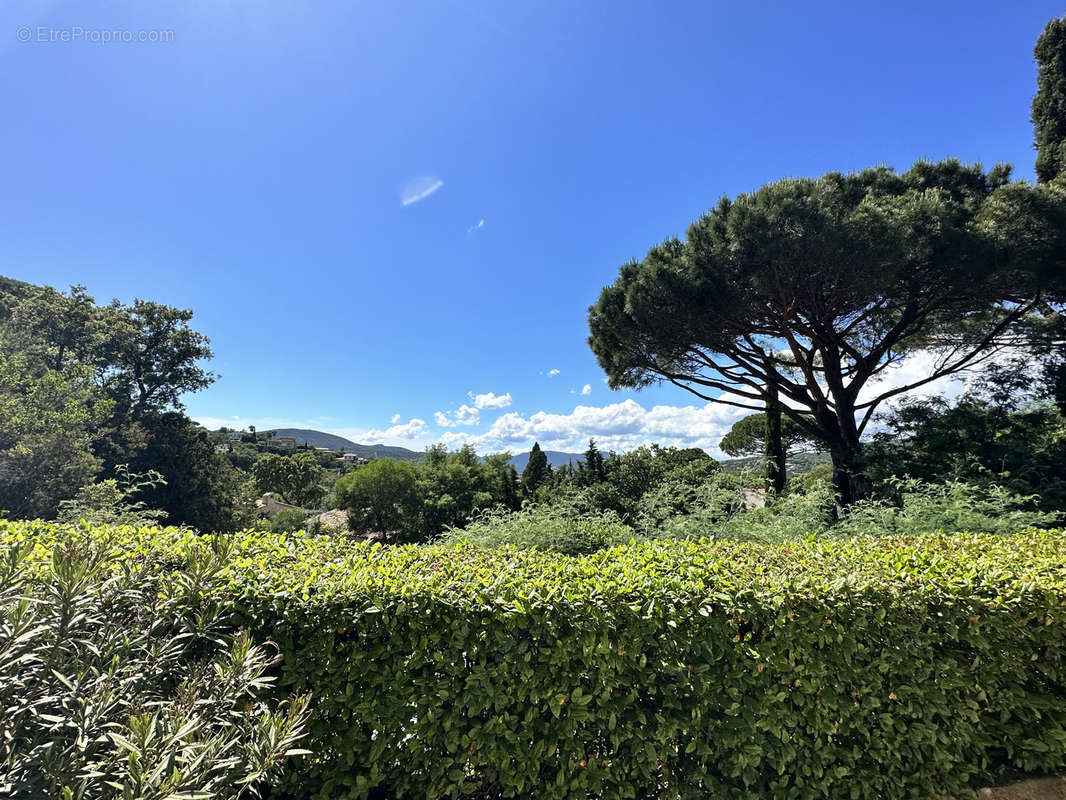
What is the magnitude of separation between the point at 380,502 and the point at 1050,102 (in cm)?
2945

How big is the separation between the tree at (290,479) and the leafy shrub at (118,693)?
45.8 metres

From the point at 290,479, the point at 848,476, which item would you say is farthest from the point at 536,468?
the point at 290,479

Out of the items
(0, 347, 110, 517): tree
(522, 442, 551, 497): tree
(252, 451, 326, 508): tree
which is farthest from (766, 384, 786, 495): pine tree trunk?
(252, 451, 326, 508): tree

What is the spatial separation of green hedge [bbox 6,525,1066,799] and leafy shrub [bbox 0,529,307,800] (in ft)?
1.16

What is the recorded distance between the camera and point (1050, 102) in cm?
1038

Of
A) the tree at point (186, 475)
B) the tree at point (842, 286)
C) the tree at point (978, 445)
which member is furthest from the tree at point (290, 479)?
the tree at point (978, 445)

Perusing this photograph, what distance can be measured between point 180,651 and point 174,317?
28.7 m

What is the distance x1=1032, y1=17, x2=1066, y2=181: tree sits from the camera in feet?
33.6

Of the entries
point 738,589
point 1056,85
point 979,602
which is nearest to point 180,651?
point 738,589

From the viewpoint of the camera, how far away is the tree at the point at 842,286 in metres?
7.66

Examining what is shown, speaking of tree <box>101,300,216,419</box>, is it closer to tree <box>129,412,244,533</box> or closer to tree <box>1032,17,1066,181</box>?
tree <box>129,412,244,533</box>

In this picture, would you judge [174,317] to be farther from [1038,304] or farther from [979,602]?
[1038,304]

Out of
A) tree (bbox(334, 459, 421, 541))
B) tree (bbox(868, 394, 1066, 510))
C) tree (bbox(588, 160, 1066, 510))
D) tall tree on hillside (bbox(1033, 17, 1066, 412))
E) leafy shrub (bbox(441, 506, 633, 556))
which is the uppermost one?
tall tree on hillside (bbox(1033, 17, 1066, 412))

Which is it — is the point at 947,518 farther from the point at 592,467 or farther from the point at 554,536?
the point at 592,467
